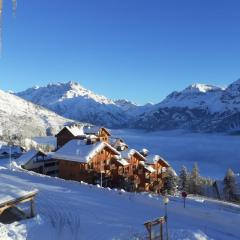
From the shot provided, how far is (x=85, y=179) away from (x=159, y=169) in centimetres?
2485

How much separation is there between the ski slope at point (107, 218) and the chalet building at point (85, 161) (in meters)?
26.0

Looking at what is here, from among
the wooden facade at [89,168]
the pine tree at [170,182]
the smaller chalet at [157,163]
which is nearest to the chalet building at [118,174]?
the wooden facade at [89,168]

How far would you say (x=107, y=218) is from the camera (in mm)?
37875

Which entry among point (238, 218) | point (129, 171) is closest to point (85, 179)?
point (129, 171)

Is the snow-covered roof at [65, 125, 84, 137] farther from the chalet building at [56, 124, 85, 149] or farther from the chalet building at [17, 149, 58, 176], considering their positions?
the chalet building at [17, 149, 58, 176]

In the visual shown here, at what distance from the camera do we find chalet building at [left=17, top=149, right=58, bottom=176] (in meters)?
99.0

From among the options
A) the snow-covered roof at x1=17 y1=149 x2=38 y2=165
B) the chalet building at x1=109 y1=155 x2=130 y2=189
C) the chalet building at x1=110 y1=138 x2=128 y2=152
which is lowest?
the chalet building at x1=109 y1=155 x2=130 y2=189

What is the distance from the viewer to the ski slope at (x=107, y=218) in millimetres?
32312

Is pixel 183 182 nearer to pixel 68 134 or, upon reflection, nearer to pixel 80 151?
pixel 68 134

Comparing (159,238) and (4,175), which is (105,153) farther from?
(159,238)

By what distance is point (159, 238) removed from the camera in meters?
30.6

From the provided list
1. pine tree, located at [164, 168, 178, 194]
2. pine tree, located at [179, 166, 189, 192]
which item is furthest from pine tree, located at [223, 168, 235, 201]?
pine tree, located at [164, 168, 178, 194]

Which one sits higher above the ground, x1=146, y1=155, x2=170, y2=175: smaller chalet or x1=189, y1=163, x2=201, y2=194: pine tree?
x1=146, y1=155, x2=170, y2=175: smaller chalet

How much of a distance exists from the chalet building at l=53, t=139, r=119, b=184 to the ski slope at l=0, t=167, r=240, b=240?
26.0 m
